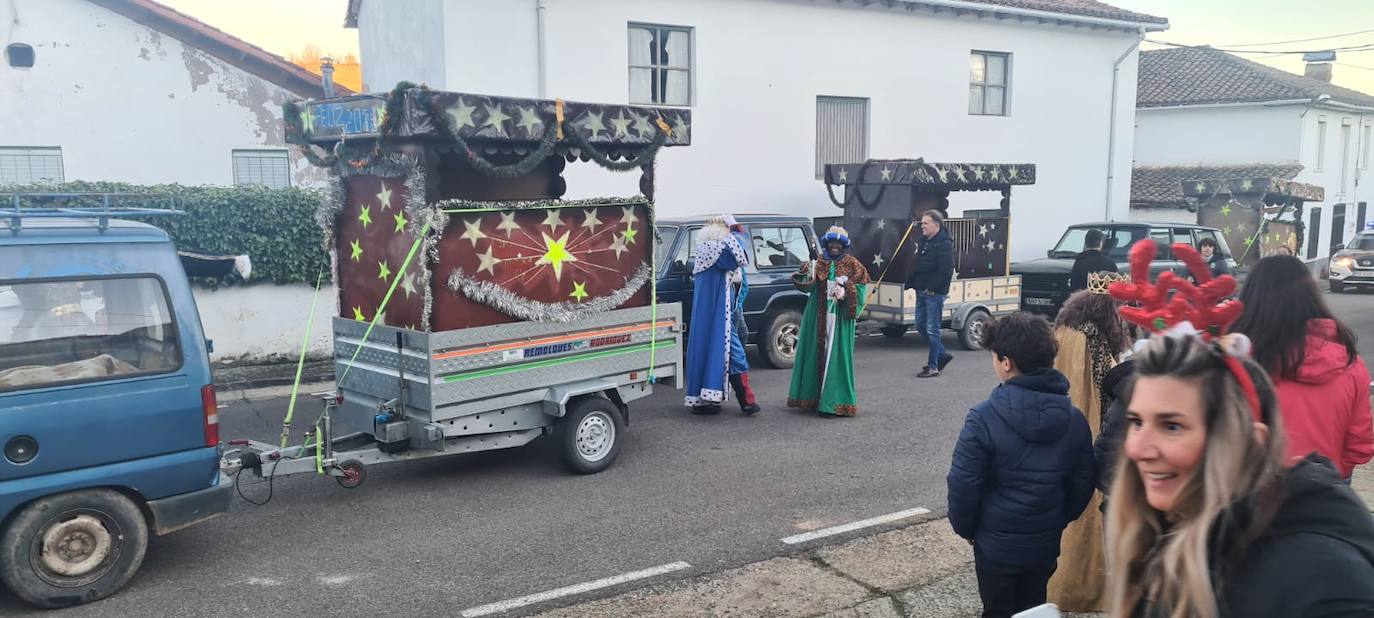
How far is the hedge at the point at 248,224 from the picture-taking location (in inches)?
425

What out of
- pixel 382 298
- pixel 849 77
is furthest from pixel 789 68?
pixel 382 298

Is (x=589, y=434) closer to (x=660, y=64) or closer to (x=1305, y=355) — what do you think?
(x=1305, y=355)

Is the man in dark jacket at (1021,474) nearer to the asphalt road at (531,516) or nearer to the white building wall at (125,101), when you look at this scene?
the asphalt road at (531,516)

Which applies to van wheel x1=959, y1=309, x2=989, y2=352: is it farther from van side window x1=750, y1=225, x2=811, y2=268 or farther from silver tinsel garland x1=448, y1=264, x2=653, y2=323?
silver tinsel garland x1=448, y1=264, x2=653, y2=323

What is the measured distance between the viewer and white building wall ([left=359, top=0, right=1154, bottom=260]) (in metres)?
14.0

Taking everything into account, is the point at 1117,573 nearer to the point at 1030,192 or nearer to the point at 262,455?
the point at 262,455

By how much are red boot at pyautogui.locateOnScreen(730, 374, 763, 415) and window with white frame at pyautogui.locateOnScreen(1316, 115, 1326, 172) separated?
2727 cm

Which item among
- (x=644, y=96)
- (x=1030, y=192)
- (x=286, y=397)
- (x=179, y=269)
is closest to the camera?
(x=179, y=269)

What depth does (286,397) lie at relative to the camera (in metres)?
10.2

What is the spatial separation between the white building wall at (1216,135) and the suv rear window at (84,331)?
99.9ft

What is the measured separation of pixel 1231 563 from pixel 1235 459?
193 millimetres

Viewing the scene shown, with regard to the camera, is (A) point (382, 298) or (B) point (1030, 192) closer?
(A) point (382, 298)

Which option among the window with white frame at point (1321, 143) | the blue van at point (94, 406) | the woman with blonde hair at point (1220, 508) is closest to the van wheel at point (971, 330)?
the blue van at point (94, 406)

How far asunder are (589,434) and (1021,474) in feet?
13.9
